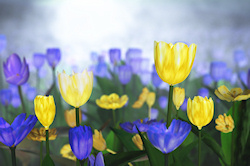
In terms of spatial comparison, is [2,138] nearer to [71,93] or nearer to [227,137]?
[71,93]

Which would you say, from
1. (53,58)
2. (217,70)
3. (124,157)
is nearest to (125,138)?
(124,157)

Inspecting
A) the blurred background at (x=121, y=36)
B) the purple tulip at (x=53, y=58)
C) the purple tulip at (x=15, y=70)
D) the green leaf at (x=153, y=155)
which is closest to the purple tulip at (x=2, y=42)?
the blurred background at (x=121, y=36)

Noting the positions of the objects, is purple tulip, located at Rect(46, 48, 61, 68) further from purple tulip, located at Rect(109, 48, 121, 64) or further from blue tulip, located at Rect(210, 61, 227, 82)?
blue tulip, located at Rect(210, 61, 227, 82)

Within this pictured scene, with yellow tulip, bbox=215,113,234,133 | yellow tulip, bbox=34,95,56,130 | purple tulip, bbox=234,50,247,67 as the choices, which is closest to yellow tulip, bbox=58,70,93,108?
yellow tulip, bbox=34,95,56,130

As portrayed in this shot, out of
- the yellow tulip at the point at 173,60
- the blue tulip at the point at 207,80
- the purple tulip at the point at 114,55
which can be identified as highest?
the purple tulip at the point at 114,55

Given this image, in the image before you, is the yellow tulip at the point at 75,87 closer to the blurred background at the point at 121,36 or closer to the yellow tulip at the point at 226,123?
the yellow tulip at the point at 226,123
